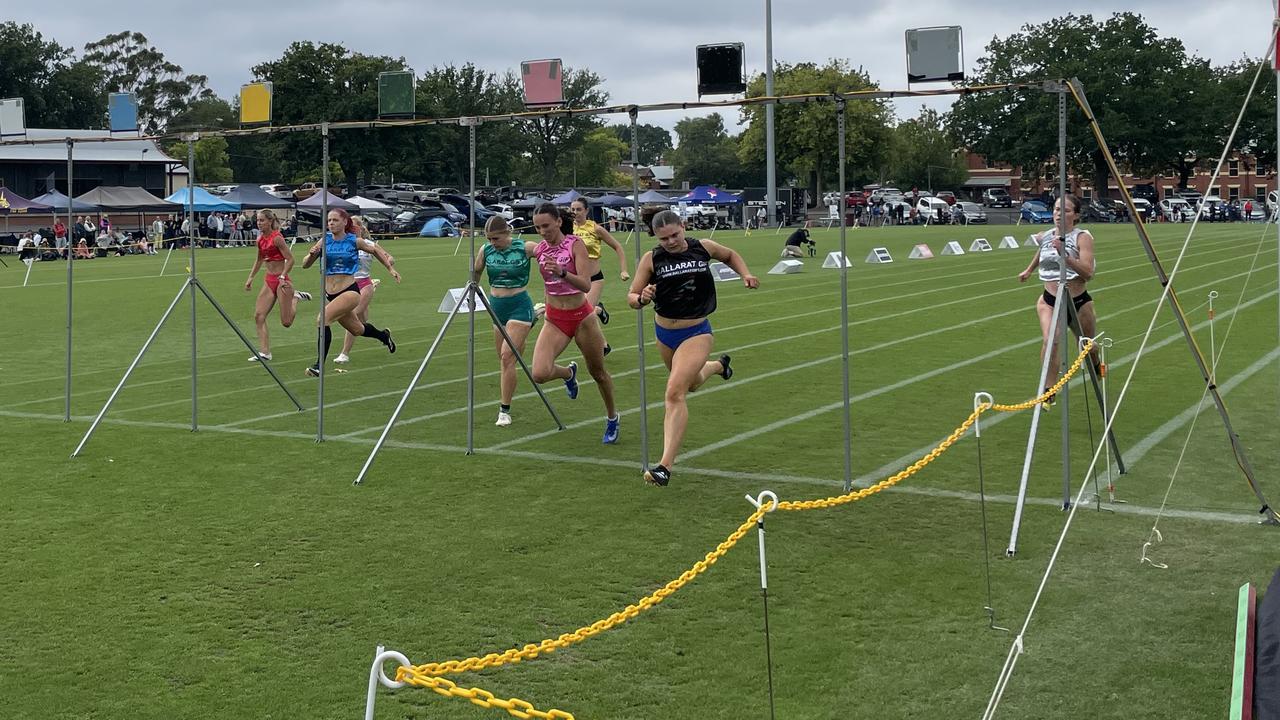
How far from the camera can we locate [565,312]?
37.1ft

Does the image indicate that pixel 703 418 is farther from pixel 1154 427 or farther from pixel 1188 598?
pixel 1188 598

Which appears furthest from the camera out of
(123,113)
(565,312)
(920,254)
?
(920,254)

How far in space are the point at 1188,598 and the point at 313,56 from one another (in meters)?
72.5

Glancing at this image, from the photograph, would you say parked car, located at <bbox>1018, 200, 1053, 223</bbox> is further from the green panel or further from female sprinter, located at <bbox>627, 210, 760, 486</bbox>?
female sprinter, located at <bbox>627, 210, 760, 486</bbox>

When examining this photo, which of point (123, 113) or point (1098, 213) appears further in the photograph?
point (1098, 213)

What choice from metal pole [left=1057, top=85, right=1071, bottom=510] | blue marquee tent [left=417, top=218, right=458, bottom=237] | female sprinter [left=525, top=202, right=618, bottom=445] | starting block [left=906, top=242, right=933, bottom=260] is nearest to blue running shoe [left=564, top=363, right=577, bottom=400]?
female sprinter [left=525, top=202, right=618, bottom=445]

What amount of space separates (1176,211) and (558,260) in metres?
78.3

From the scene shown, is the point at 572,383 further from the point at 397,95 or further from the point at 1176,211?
the point at 1176,211

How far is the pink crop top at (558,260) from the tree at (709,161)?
99.8 m

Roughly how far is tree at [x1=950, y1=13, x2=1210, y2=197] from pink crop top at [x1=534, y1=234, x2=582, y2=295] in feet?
273

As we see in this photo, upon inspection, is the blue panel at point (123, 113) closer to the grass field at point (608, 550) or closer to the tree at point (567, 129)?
the grass field at point (608, 550)

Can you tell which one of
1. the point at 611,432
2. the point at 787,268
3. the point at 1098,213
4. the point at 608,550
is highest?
the point at 1098,213

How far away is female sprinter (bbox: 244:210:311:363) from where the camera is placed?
16.5 m

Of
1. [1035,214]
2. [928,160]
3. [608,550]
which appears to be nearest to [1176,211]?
[1035,214]
